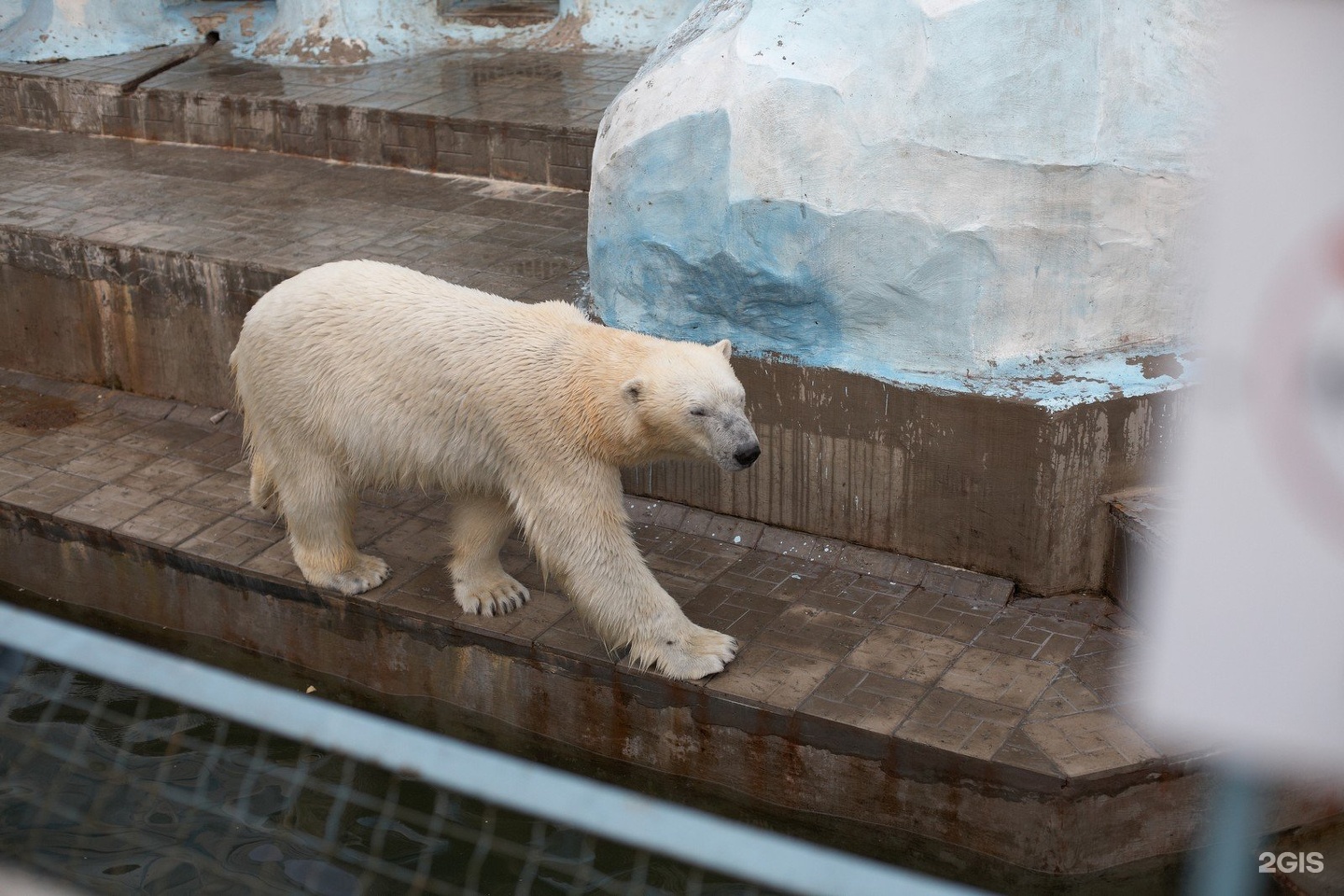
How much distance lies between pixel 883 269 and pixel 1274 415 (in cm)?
363

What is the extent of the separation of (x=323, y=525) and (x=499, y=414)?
98cm

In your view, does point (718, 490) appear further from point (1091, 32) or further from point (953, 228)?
point (1091, 32)

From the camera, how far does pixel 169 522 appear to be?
550 centimetres

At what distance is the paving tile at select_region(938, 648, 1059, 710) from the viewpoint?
13.9ft

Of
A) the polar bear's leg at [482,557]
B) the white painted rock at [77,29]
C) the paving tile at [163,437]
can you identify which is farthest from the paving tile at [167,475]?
the white painted rock at [77,29]

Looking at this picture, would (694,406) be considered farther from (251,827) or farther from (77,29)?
(77,29)

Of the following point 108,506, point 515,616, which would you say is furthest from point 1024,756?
point 108,506

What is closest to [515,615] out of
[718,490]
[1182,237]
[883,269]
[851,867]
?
[718,490]

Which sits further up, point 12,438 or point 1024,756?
point 12,438

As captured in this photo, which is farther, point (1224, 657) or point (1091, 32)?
point (1091, 32)

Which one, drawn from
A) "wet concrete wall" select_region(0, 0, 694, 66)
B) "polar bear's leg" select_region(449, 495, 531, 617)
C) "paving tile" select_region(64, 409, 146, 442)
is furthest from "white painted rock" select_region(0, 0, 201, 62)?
"polar bear's leg" select_region(449, 495, 531, 617)

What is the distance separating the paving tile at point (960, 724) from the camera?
4.00 metres

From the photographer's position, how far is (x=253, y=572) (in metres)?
5.10

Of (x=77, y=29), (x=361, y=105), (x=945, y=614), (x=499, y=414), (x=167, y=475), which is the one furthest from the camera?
(x=77, y=29)
